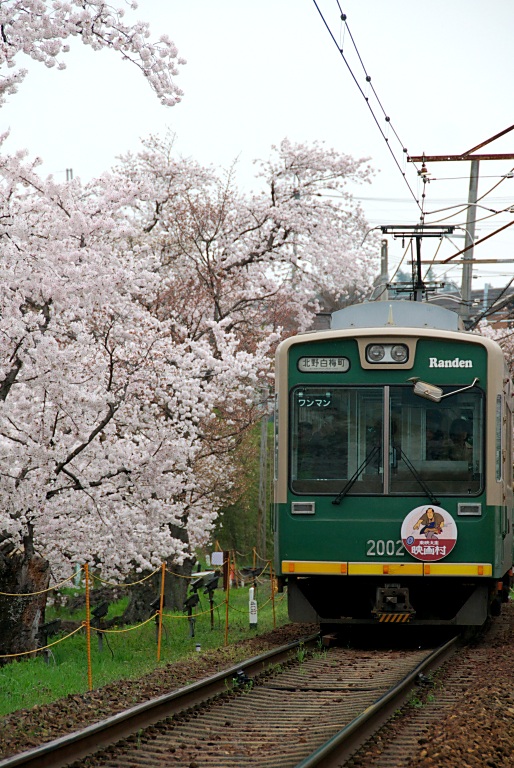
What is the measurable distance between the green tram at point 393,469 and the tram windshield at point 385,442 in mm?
10

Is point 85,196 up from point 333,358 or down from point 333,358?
up

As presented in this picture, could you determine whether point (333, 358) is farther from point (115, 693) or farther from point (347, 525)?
point (115, 693)

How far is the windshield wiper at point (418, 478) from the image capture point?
10.1 metres

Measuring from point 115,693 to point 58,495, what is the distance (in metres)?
6.39

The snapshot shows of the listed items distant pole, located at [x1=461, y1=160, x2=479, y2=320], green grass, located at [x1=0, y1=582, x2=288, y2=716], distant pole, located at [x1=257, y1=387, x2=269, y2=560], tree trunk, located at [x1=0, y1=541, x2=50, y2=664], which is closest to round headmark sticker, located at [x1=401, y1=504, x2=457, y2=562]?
green grass, located at [x1=0, y1=582, x2=288, y2=716]

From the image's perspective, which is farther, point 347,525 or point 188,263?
point 188,263

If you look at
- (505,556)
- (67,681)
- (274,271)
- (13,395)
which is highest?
(274,271)

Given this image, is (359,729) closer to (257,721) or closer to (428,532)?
(257,721)

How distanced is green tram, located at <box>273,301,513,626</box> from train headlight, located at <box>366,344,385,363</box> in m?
0.01

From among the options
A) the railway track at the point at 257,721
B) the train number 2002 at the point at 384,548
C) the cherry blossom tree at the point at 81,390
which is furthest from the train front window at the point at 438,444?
the cherry blossom tree at the point at 81,390

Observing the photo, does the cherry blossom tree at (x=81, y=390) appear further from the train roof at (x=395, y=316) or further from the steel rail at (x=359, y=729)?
the steel rail at (x=359, y=729)

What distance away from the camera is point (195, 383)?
16.9 metres

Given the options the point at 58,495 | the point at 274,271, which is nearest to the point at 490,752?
the point at 58,495

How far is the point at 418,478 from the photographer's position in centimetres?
1012
